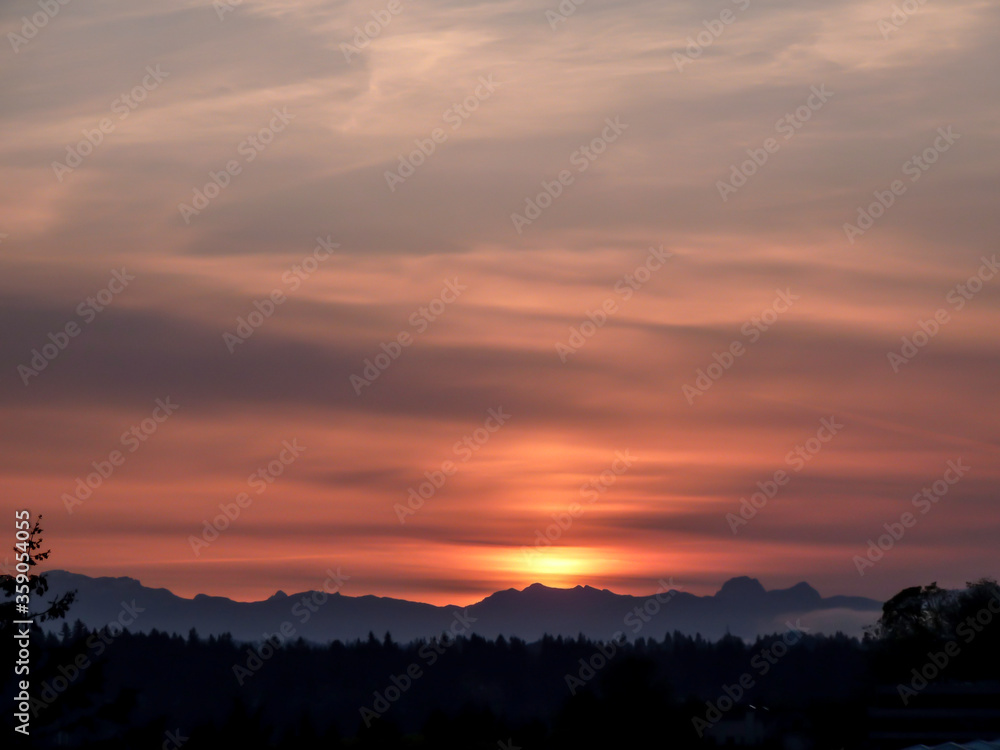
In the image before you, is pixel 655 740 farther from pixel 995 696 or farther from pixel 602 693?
pixel 995 696

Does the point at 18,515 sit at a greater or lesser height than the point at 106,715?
greater

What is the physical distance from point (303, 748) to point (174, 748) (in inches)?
1458

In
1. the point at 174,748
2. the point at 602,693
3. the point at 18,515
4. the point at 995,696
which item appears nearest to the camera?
the point at 18,515

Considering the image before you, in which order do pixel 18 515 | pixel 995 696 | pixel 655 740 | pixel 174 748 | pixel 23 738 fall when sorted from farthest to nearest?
pixel 995 696, pixel 655 740, pixel 174 748, pixel 23 738, pixel 18 515

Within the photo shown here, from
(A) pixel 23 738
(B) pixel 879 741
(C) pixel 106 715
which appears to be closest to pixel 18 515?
(C) pixel 106 715

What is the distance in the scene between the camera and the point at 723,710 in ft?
635

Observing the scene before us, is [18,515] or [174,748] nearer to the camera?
[18,515]

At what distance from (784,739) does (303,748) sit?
69.3 meters

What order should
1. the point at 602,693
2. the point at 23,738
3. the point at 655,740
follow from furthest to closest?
the point at 602,693, the point at 655,740, the point at 23,738

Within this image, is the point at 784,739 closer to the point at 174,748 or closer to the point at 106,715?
the point at 174,748

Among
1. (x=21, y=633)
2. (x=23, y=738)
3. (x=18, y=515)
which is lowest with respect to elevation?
(x=23, y=738)

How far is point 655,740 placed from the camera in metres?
159

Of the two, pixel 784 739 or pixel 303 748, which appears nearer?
pixel 303 748

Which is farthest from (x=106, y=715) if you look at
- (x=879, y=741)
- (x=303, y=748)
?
(x=879, y=741)
